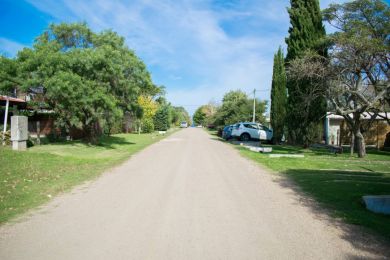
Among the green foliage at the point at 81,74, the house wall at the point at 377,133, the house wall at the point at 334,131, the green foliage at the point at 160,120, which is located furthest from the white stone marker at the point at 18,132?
the green foliage at the point at 160,120

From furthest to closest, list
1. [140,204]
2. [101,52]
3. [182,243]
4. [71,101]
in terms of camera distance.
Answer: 1. [101,52]
2. [71,101]
3. [140,204]
4. [182,243]

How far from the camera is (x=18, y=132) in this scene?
52.1ft

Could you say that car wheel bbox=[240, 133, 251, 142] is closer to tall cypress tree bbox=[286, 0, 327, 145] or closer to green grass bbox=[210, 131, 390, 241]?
tall cypress tree bbox=[286, 0, 327, 145]

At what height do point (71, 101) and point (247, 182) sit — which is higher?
point (71, 101)

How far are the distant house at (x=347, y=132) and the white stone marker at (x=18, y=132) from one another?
2236 centimetres

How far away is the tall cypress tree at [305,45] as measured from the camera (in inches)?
886

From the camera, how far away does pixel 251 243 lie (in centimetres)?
485

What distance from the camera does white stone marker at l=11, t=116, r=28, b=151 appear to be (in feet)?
51.7

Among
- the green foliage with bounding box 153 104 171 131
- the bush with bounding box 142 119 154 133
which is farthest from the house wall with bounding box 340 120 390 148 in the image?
the green foliage with bounding box 153 104 171 131

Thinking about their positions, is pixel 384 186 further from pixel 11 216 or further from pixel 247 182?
pixel 11 216

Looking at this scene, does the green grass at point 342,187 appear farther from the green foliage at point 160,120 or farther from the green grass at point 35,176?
the green foliage at point 160,120

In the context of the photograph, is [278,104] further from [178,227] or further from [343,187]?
[178,227]

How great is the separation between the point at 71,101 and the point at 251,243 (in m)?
15.1

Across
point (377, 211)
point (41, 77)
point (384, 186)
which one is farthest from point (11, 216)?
point (41, 77)
